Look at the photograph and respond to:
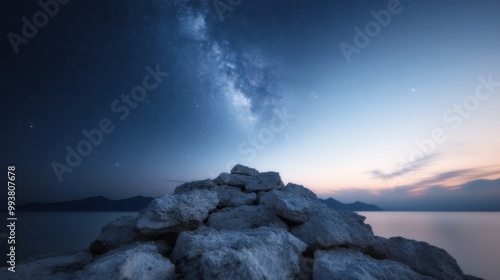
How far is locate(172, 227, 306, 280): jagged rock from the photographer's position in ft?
13.1

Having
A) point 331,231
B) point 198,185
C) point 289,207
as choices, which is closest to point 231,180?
point 198,185

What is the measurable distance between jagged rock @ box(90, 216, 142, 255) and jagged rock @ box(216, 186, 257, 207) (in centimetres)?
310

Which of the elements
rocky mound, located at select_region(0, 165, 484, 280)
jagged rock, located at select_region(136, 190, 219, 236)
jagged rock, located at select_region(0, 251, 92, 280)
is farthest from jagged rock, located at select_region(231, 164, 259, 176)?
jagged rock, located at select_region(0, 251, 92, 280)

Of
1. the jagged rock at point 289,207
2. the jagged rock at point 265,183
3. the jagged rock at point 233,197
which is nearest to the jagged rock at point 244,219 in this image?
the jagged rock at point 289,207

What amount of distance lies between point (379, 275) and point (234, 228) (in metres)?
4.10

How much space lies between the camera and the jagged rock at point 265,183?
33.0 feet

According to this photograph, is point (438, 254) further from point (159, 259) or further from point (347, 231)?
point (159, 259)

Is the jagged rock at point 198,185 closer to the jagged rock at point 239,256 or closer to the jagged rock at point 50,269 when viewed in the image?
the jagged rock at point 50,269

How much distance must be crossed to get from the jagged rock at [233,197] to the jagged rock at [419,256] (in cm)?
455

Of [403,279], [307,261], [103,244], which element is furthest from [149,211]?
[403,279]

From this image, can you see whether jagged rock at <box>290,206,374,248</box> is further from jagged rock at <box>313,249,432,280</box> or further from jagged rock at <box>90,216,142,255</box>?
jagged rock at <box>90,216,142,255</box>

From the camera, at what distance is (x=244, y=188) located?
34.9 feet

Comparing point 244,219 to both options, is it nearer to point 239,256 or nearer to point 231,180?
point 231,180

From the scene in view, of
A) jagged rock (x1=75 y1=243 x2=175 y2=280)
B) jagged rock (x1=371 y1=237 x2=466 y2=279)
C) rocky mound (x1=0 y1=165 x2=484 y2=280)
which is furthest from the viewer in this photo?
jagged rock (x1=371 y1=237 x2=466 y2=279)
